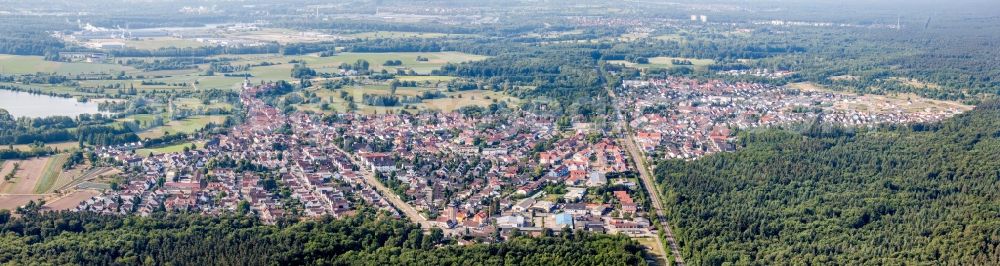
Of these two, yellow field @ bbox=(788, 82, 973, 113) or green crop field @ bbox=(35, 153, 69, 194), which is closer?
green crop field @ bbox=(35, 153, 69, 194)

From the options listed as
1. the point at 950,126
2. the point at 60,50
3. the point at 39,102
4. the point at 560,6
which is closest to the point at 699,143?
the point at 950,126

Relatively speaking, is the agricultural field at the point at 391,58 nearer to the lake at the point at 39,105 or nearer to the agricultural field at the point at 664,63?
the agricultural field at the point at 664,63

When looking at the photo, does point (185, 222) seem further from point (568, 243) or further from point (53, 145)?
point (53, 145)

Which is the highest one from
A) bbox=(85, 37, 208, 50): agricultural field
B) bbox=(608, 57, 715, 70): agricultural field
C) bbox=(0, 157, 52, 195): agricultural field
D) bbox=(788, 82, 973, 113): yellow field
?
bbox=(85, 37, 208, 50): agricultural field

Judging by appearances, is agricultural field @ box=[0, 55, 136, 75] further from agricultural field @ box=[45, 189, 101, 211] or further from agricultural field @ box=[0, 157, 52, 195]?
agricultural field @ box=[45, 189, 101, 211]

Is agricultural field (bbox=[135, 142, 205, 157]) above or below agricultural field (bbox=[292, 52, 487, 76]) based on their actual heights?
below

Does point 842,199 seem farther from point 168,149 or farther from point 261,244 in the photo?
point 168,149

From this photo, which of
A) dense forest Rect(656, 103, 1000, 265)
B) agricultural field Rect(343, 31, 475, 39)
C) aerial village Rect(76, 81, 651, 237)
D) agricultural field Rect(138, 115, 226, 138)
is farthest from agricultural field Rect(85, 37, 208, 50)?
dense forest Rect(656, 103, 1000, 265)
